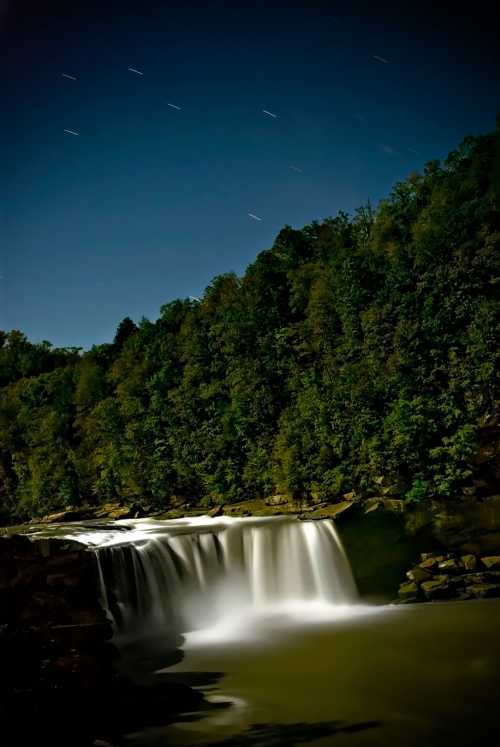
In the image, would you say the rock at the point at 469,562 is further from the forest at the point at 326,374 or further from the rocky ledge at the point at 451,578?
the forest at the point at 326,374

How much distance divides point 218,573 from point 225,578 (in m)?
0.21

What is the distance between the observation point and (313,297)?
17.4 meters

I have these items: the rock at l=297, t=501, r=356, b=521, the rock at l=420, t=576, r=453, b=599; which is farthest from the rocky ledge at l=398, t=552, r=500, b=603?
the rock at l=297, t=501, r=356, b=521

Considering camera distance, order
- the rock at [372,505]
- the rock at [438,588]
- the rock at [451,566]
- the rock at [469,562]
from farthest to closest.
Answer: the rock at [372,505]
the rock at [451,566]
the rock at [469,562]
the rock at [438,588]

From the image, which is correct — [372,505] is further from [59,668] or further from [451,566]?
[59,668]

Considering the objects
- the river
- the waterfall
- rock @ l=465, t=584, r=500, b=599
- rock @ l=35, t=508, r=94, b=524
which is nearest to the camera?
the river

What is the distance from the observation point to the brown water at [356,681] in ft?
20.7

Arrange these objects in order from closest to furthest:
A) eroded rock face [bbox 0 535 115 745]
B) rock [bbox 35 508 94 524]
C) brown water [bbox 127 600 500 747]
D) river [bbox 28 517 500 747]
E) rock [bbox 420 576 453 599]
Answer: eroded rock face [bbox 0 535 115 745] → brown water [bbox 127 600 500 747] → river [bbox 28 517 500 747] → rock [bbox 420 576 453 599] → rock [bbox 35 508 94 524]

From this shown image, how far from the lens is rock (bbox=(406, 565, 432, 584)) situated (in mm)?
12188

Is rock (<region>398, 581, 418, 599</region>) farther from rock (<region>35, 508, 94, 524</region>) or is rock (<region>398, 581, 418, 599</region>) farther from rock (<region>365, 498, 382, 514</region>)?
rock (<region>35, 508, 94, 524</region>)

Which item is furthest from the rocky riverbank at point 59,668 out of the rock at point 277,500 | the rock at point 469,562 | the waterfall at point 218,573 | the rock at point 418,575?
the rock at point 469,562

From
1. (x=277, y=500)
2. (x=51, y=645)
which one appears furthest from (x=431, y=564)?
(x=51, y=645)

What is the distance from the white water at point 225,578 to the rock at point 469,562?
2609 mm

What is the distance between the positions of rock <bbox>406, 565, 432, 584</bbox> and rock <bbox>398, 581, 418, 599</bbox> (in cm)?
11
